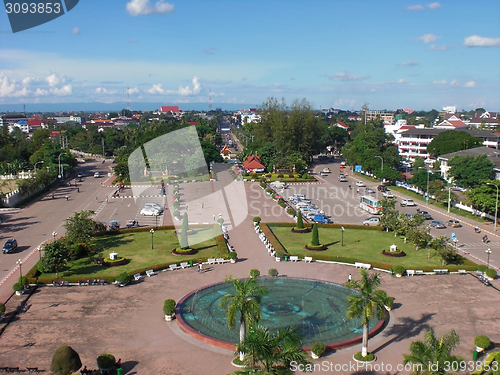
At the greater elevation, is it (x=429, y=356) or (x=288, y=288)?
(x=429, y=356)

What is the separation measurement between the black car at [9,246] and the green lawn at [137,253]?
570 centimetres

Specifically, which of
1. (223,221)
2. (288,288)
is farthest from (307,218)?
(288,288)

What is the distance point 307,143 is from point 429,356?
226 feet

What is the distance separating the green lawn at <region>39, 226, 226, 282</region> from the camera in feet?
90.2

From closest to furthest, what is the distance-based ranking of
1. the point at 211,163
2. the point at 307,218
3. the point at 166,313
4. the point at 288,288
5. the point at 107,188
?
1. the point at 166,313
2. the point at 288,288
3. the point at 307,218
4. the point at 107,188
5. the point at 211,163

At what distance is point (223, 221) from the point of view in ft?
129

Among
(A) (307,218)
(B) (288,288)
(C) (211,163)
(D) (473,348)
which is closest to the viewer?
(D) (473,348)

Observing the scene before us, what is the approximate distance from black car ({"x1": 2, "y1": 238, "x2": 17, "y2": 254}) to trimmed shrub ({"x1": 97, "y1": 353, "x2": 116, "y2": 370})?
63.1 ft

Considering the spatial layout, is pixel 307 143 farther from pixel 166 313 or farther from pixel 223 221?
pixel 166 313

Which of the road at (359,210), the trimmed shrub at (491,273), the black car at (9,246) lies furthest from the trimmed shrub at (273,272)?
the black car at (9,246)

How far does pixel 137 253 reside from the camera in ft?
104

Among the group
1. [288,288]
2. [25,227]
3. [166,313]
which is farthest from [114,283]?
[25,227]

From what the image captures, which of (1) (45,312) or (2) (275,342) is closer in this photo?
(2) (275,342)

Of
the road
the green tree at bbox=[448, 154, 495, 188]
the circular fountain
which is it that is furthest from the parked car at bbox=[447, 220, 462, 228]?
the circular fountain
